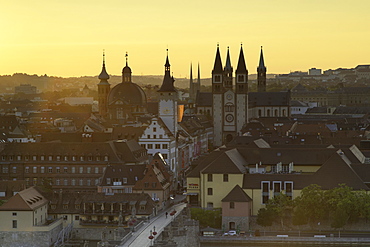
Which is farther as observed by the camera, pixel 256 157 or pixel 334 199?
pixel 256 157

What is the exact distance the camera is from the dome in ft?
445

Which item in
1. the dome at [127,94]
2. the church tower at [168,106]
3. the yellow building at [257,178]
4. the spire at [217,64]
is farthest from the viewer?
the spire at [217,64]

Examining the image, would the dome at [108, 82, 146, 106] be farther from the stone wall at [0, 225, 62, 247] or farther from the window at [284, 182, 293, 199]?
the stone wall at [0, 225, 62, 247]

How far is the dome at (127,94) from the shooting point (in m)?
136

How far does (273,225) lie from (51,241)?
17339mm

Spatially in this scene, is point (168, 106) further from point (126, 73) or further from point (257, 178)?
point (126, 73)

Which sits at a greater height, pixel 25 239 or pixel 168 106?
pixel 168 106

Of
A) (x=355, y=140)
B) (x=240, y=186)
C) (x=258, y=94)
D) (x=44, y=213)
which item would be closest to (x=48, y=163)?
(x=44, y=213)

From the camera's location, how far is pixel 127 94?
13650 cm

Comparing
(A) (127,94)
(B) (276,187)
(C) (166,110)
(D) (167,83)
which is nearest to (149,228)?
(B) (276,187)

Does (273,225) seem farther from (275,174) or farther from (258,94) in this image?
(258,94)

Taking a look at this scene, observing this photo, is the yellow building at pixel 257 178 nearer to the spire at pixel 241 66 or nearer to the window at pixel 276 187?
the window at pixel 276 187

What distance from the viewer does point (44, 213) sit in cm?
7288

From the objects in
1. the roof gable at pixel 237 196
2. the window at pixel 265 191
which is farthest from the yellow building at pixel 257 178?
the roof gable at pixel 237 196
